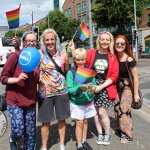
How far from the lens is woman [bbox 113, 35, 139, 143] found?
3.88 metres

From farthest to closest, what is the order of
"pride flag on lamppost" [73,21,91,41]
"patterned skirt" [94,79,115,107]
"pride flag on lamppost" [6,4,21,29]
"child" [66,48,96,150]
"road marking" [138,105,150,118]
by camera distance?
1. "road marking" [138,105,150,118]
2. "pride flag on lamppost" [73,21,91,41]
3. "patterned skirt" [94,79,115,107]
4. "pride flag on lamppost" [6,4,21,29]
5. "child" [66,48,96,150]

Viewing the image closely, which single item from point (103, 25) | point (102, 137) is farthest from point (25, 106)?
point (103, 25)

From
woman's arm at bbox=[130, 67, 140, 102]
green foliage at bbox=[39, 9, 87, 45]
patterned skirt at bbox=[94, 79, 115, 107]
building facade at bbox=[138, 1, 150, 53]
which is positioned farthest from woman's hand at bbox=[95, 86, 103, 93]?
green foliage at bbox=[39, 9, 87, 45]

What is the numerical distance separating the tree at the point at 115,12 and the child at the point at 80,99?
73.3 feet

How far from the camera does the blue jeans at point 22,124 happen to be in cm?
315

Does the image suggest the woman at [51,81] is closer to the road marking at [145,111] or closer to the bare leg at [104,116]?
the bare leg at [104,116]

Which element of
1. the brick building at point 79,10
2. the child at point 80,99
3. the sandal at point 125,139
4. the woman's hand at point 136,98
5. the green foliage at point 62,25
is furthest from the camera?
the brick building at point 79,10

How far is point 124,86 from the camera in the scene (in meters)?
4.05

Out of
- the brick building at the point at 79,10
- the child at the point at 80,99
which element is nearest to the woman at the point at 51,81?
the child at the point at 80,99

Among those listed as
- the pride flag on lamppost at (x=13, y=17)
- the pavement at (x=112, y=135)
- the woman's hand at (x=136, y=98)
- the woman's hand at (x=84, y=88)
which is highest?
the pride flag on lamppost at (x=13, y=17)

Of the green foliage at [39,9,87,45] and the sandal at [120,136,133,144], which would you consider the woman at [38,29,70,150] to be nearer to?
the sandal at [120,136,133,144]

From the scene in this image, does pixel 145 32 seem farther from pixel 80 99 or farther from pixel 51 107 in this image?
pixel 51 107

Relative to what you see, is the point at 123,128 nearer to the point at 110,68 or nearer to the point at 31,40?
the point at 110,68

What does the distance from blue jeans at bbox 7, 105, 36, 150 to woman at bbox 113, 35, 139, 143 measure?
1.62 m
